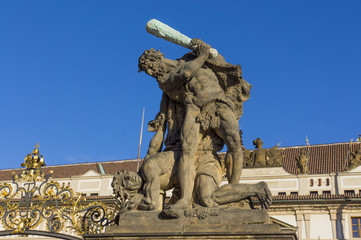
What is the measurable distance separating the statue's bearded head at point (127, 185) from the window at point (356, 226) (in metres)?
27.9

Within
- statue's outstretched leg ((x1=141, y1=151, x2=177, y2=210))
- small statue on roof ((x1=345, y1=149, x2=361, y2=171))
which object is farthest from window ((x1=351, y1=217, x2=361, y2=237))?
statue's outstretched leg ((x1=141, y1=151, x2=177, y2=210))

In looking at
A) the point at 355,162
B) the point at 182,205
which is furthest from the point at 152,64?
the point at 355,162

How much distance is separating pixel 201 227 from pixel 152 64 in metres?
2.62

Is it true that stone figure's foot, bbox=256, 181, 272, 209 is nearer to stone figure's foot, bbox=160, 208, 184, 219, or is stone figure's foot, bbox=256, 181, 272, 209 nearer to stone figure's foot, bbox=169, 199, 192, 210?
stone figure's foot, bbox=169, 199, 192, 210

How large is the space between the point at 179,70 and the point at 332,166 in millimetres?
37153

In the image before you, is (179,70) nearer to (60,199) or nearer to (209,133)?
(209,133)

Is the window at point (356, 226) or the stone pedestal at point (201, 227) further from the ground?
the window at point (356, 226)

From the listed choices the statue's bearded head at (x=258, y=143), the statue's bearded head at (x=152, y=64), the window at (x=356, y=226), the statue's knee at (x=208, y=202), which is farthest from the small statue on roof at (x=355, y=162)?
the statue's knee at (x=208, y=202)

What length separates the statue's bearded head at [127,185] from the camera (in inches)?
253

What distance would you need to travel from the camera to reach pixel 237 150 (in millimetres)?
6562

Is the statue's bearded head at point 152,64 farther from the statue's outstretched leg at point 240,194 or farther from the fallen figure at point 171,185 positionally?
the statue's outstretched leg at point 240,194

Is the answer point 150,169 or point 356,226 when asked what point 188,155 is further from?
point 356,226

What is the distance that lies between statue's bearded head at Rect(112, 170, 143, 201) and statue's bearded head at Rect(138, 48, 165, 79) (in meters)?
1.57

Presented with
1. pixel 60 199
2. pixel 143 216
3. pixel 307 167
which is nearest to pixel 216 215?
pixel 143 216
